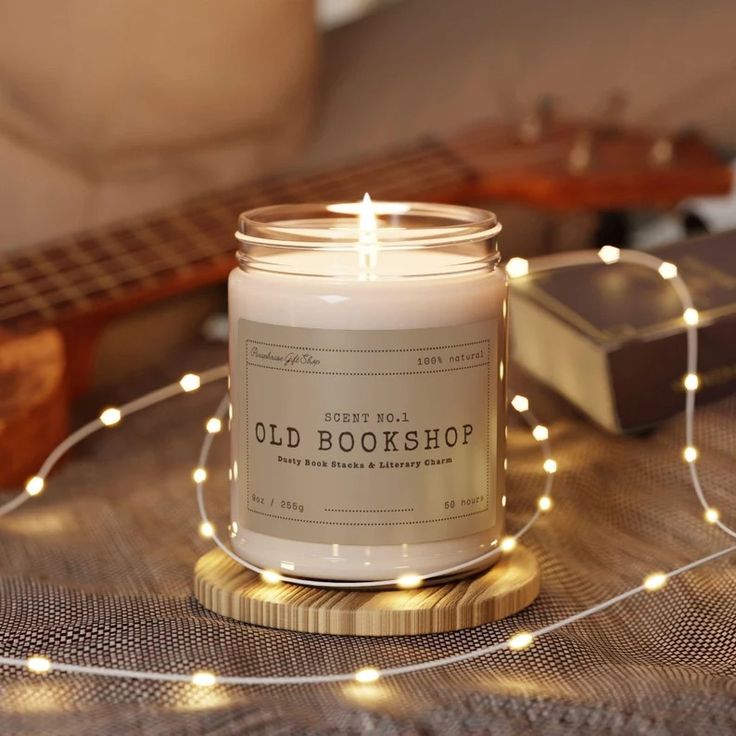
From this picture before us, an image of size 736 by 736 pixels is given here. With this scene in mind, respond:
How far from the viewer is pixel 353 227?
0.53 metres

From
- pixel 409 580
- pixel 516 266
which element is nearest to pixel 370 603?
pixel 409 580

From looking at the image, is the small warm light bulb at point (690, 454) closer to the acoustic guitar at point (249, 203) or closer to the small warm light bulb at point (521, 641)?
the small warm light bulb at point (521, 641)

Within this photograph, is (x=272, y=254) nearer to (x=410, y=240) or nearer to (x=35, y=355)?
(x=410, y=240)

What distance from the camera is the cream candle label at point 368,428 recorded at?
1.57ft

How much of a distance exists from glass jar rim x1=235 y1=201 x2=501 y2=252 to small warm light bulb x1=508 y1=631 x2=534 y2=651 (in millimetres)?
179

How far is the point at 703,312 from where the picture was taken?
71cm

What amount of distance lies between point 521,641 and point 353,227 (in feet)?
0.68

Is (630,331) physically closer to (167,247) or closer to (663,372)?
(663,372)

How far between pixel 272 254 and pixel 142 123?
64 centimetres

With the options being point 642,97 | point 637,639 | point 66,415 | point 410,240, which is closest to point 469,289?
point 410,240

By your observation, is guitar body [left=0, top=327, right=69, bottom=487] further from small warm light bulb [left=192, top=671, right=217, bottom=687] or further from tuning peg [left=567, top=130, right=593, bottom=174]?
tuning peg [left=567, top=130, right=593, bottom=174]

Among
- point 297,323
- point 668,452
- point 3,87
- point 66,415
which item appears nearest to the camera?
point 297,323

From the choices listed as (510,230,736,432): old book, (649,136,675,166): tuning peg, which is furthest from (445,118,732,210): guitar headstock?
(510,230,736,432): old book

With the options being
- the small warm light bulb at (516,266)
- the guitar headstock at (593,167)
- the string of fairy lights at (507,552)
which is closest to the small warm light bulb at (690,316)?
the string of fairy lights at (507,552)
